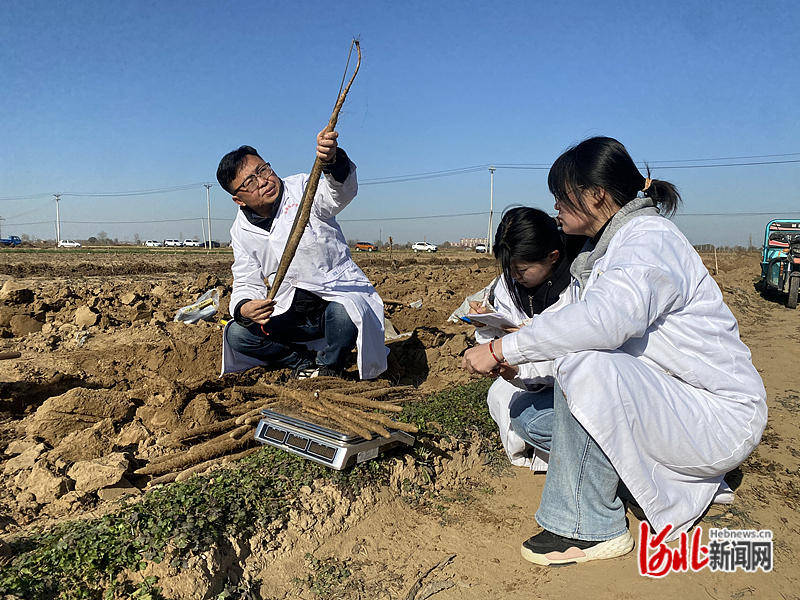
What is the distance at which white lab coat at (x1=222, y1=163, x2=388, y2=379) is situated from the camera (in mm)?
4133

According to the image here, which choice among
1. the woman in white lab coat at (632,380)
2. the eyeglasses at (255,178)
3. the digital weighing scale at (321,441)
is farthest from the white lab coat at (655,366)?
the eyeglasses at (255,178)

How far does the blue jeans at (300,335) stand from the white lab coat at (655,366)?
2162mm

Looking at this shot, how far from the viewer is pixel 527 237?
2871 millimetres

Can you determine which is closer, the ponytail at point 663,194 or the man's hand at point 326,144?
the ponytail at point 663,194

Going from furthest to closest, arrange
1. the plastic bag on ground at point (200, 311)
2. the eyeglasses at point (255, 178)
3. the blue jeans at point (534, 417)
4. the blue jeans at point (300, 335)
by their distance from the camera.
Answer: the plastic bag on ground at point (200, 311), the blue jeans at point (300, 335), the eyeglasses at point (255, 178), the blue jeans at point (534, 417)

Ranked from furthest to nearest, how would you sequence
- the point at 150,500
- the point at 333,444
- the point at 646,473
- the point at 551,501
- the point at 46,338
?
the point at 46,338, the point at 333,444, the point at 150,500, the point at 551,501, the point at 646,473

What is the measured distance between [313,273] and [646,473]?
270 centimetres

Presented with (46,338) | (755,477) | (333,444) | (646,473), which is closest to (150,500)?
(333,444)

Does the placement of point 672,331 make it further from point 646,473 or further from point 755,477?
point 755,477

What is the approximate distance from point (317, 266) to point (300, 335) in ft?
1.88

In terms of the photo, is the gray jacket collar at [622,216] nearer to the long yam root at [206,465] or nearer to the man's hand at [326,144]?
the man's hand at [326,144]

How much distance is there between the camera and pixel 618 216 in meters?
2.32

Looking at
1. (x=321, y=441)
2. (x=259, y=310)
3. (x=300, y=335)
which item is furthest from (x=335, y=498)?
(x=300, y=335)

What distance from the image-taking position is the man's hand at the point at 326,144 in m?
3.43
